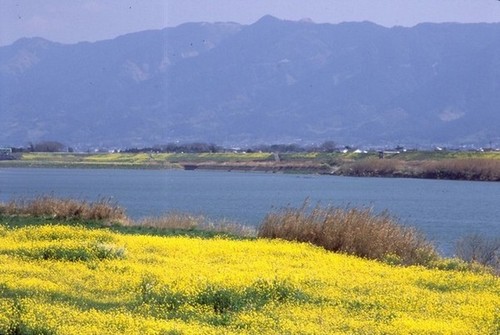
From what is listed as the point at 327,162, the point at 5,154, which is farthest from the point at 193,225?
the point at 5,154

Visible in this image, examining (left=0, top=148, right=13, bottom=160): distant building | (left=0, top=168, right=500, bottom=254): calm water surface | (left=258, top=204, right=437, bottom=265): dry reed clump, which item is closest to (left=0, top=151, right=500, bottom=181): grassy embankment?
(left=0, top=148, right=13, bottom=160): distant building

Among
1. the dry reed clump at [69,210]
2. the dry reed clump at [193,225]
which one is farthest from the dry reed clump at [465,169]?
the dry reed clump at [69,210]

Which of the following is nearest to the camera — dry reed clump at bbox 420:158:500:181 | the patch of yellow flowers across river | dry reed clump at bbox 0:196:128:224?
the patch of yellow flowers across river

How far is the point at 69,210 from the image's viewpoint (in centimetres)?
3381

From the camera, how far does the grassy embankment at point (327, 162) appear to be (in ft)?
403

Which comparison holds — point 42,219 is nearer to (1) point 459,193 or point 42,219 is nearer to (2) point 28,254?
(2) point 28,254

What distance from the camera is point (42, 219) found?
108ft

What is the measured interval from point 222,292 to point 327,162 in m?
131

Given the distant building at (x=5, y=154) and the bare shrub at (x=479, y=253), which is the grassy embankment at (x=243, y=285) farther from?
the distant building at (x=5, y=154)

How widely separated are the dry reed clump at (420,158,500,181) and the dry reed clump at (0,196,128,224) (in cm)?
9034

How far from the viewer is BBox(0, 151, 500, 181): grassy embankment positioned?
123 metres

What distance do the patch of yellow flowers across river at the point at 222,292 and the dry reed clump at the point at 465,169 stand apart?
98432mm

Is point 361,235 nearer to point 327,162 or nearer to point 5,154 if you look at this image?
point 327,162

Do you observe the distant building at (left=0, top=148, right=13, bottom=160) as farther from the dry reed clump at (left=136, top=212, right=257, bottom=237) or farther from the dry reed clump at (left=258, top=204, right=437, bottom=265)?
the dry reed clump at (left=258, top=204, right=437, bottom=265)
